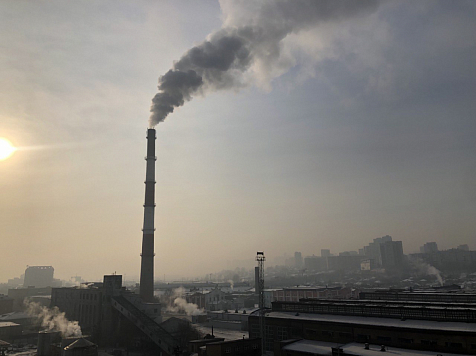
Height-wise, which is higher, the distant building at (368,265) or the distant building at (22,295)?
the distant building at (368,265)

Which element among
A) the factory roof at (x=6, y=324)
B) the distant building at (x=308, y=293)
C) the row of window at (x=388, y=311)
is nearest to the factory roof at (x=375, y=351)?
the row of window at (x=388, y=311)

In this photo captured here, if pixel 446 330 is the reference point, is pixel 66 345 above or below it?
below

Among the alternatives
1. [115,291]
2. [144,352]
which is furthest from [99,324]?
[144,352]

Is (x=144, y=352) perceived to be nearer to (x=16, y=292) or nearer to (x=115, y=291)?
(x=115, y=291)

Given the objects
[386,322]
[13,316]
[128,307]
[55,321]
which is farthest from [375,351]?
[13,316]

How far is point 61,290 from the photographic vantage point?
58.2 m

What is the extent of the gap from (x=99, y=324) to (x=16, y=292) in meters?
54.1

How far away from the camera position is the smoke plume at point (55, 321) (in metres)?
44.8

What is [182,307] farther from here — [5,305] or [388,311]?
[388,311]

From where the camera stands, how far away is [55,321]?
171 ft

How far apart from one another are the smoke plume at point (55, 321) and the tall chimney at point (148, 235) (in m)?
10.1

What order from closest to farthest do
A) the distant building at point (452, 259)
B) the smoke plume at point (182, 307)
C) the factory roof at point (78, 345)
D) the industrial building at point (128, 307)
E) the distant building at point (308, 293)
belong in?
the factory roof at point (78, 345) < the industrial building at point (128, 307) < the smoke plume at point (182, 307) < the distant building at point (308, 293) < the distant building at point (452, 259)

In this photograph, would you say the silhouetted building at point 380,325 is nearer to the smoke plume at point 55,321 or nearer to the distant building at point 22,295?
the smoke plume at point 55,321

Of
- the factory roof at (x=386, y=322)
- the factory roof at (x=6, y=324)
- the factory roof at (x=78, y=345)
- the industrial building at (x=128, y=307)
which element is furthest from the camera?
the factory roof at (x=6, y=324)
